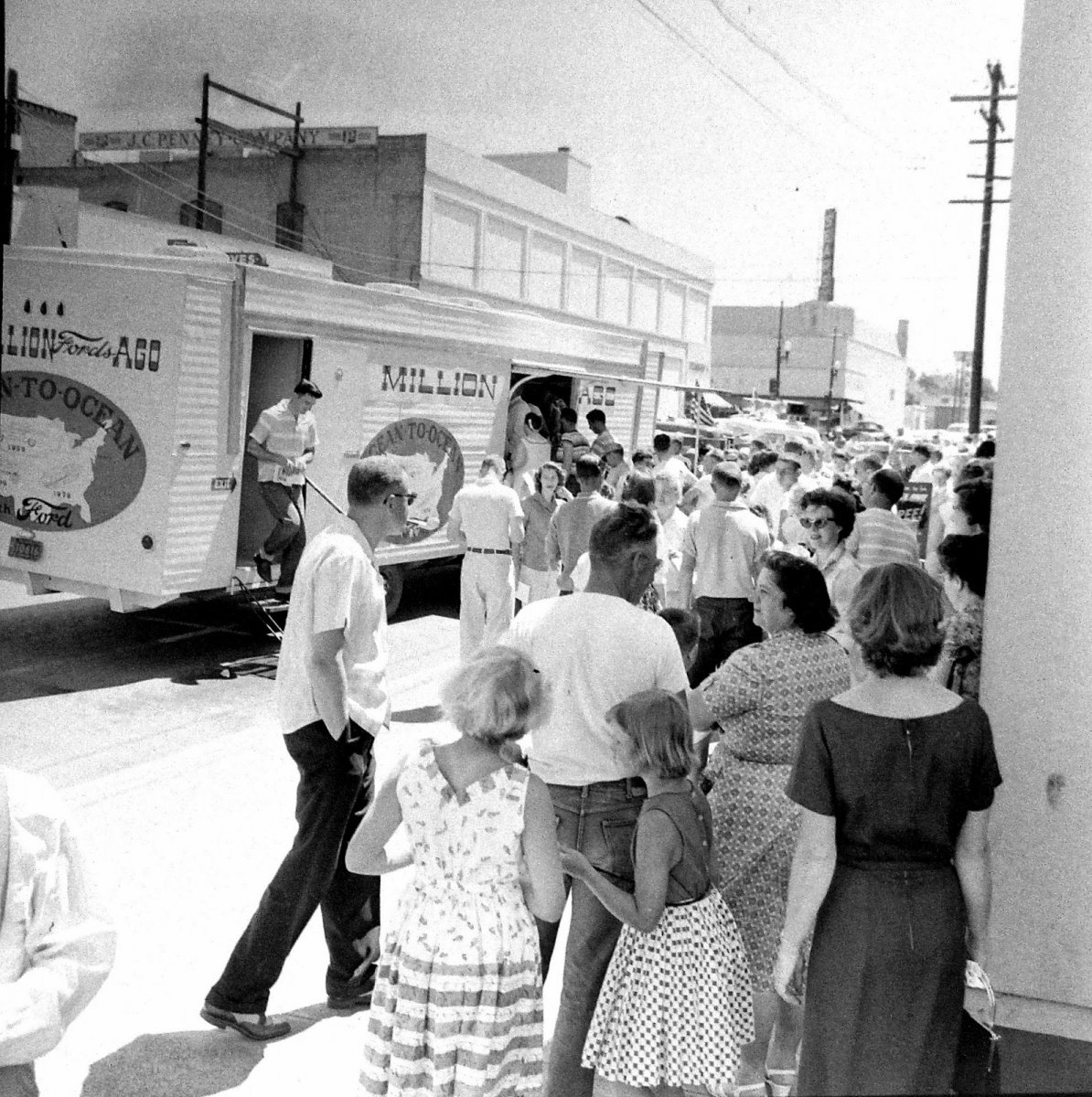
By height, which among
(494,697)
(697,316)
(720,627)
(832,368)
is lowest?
(720,627)

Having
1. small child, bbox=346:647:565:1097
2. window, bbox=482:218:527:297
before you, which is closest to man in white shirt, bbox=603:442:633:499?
small child, bbox=346:647:565:1097

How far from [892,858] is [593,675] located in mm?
1088

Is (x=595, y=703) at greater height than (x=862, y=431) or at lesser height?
lesser

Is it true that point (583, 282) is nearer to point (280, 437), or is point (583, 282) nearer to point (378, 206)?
point (378, 206)

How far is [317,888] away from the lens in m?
4.43

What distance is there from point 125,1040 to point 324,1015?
652mm

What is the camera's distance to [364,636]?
4512 millimetres

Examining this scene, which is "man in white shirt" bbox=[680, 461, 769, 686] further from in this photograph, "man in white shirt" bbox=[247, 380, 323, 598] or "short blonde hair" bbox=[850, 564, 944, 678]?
"short blonde hair" bbox=[850, 564, 944, 678]

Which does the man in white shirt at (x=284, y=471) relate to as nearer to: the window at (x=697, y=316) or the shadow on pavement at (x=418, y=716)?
the shadow on pavement at (x=418, y=716)

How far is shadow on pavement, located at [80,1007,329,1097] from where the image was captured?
3986 mm

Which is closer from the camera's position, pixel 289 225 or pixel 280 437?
pixel 280 437

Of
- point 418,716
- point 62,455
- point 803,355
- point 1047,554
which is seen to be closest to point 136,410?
point 62,455

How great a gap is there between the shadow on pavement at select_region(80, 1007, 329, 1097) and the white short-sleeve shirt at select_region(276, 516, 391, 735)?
3.32 feet

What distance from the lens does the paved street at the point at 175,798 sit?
4.21 m
